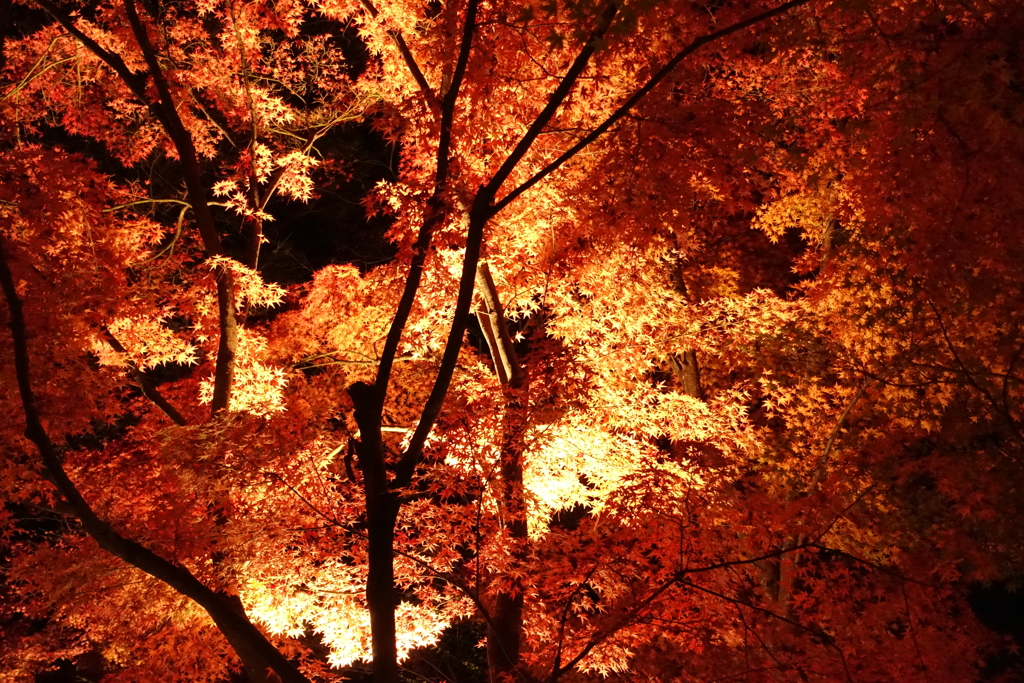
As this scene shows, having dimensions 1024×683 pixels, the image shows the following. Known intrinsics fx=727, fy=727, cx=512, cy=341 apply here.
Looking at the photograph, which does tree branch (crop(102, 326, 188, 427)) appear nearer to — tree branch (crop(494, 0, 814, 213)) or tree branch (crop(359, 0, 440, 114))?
tree branch (crop(359, 0, 440, 114))

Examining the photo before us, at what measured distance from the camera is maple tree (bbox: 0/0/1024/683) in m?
5.25

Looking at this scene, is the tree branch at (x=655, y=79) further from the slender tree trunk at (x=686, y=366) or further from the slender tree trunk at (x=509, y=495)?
the slender tree trunk at (x=686, y=366)

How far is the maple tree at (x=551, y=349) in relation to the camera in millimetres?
5250

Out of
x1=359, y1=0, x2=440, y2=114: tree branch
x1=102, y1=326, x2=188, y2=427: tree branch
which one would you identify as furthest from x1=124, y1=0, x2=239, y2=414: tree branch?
x1=359, y1=0, x2=440, y2=114: tree branch

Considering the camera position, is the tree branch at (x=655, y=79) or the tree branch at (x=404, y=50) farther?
the tree branch at (x=404, y=50)

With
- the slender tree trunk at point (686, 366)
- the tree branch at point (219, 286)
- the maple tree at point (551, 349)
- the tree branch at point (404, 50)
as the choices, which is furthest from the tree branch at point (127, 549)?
the slender tree trunk at point (686, 366)

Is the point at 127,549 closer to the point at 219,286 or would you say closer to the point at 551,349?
the point at 219,286

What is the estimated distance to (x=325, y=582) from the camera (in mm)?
7344

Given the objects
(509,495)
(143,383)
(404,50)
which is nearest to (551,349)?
(509,495)

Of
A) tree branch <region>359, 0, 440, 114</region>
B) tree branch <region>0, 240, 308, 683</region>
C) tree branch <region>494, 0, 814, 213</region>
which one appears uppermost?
tree branch <region>359, 0, 440, 114</region>

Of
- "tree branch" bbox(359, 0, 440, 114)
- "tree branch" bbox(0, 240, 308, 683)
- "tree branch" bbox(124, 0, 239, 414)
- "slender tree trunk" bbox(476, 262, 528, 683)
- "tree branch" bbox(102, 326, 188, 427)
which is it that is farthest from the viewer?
"tree branch" bbox(102, 326, 188, 427)

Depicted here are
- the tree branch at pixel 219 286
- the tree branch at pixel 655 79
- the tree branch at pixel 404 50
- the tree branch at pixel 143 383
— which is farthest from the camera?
the tree branch at pixel 143 383

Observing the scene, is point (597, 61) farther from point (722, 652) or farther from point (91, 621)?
point (91, 621)

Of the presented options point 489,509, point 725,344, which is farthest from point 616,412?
point 725,344
